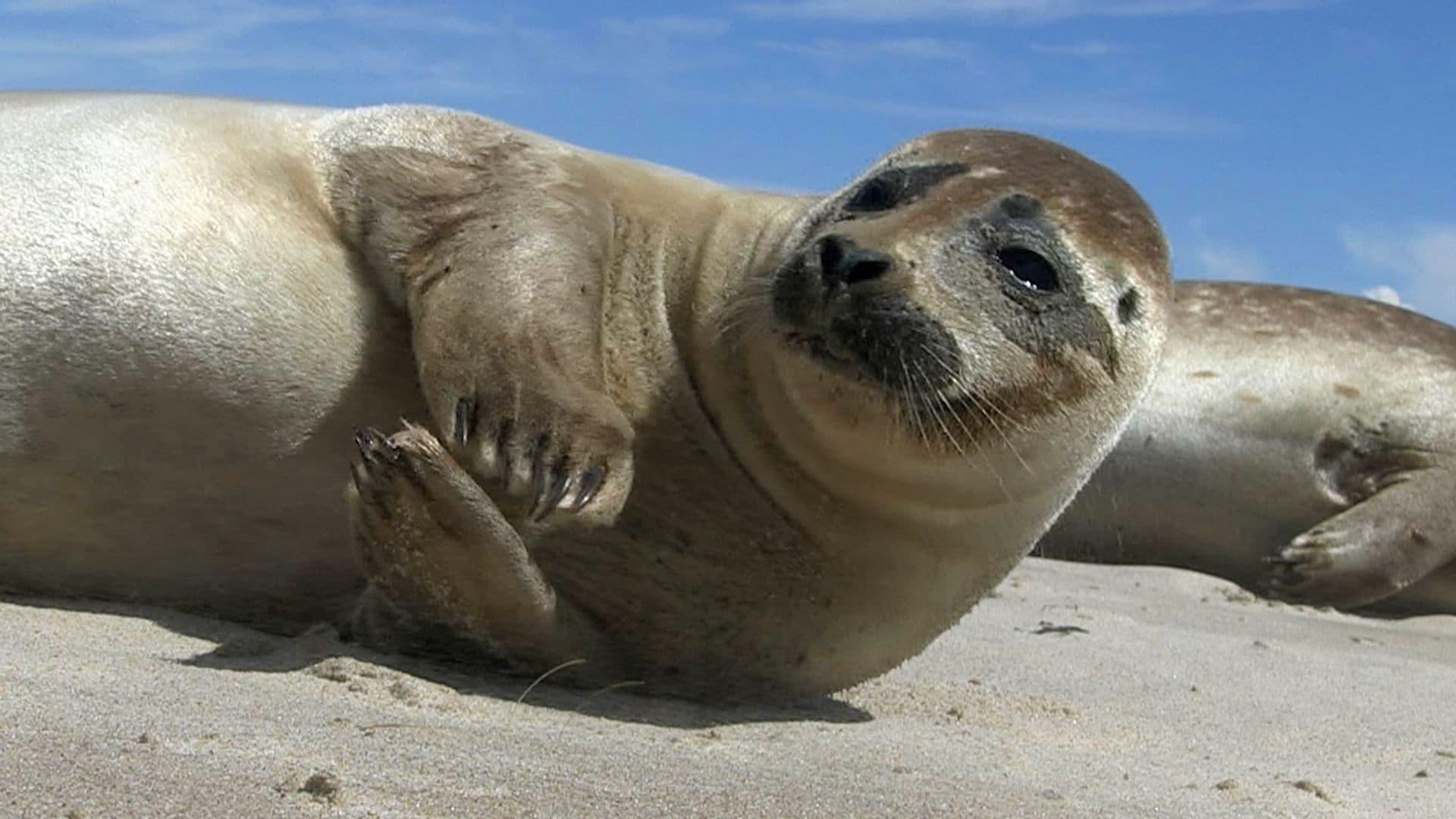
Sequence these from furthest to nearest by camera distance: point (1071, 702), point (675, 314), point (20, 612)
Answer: point (1071, 702), point (675, 314), point (20, 612)

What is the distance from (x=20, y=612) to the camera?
415cm

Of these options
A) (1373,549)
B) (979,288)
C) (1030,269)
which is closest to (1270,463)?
(1373,549)

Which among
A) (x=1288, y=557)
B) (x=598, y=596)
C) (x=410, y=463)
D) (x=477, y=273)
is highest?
(x=477, y=273)

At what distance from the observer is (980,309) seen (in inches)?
165

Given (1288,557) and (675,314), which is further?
(1288,557)

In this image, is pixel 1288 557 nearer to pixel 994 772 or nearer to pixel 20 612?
pixel 994 772

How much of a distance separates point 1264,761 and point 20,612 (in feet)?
8.32

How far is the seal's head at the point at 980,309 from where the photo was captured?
13.4 feet

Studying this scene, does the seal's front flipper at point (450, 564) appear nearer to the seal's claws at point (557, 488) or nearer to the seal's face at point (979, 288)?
the seal's claws at point (557, 488)

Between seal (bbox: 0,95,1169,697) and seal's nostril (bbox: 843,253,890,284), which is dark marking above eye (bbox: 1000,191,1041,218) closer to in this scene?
seal (bbox: 0,95,1169,697)

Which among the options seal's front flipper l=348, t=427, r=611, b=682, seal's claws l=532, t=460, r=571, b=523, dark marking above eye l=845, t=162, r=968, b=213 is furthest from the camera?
dark marking above eye l=845, t=162, r=968, b=213

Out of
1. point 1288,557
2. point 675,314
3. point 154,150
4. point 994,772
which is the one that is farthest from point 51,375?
point 1288,557

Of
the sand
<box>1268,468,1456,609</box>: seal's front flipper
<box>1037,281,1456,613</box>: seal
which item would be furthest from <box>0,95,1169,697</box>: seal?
<box>1037,281,1456,613</box>: seal

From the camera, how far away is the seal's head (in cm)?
409
